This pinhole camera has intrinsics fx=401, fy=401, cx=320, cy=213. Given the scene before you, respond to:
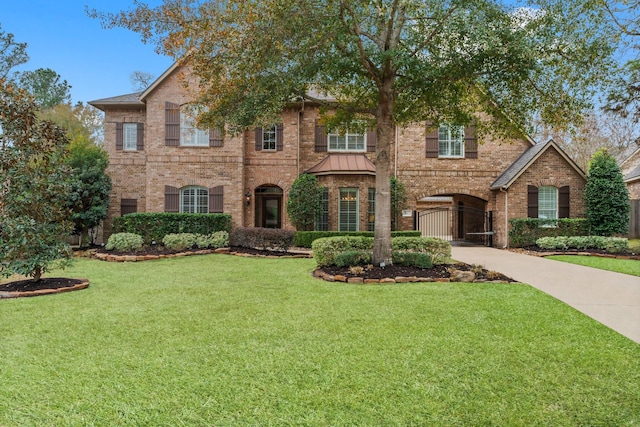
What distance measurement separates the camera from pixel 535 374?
3.55 m

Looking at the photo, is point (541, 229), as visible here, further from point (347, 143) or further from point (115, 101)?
point (115, 101)

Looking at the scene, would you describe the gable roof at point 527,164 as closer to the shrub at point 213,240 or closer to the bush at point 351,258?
the bush at point 351,258

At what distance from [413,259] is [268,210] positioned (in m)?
10.3

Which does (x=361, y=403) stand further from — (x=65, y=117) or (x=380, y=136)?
(x=65, y=117)

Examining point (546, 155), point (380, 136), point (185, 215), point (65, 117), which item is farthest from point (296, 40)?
point (65, 117)

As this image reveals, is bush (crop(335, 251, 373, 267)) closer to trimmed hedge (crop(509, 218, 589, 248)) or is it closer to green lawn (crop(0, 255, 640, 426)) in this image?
green lawn (crop(0, 255, 640, 426))

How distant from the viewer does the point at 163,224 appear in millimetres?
15047

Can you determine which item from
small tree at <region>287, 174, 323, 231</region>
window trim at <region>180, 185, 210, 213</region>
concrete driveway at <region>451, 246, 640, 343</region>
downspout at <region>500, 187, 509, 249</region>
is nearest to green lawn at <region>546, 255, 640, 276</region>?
concrete driveway at <region>451, 246, 640, 343</region>

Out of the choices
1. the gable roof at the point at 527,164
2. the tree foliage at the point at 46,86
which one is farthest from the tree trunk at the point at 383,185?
the tree foliage at the point at 46,86

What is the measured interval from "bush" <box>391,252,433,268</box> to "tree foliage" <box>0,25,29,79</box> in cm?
2628

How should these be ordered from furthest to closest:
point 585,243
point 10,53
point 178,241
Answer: point 10,53
point 585,243
point 178,241

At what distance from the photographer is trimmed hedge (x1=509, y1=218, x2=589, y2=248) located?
1625cm

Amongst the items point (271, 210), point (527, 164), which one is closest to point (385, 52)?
point (527, 164)

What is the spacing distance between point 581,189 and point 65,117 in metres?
32.9
